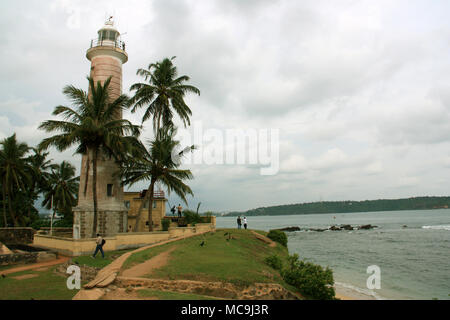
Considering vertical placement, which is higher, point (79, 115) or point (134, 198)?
point (79, 115)

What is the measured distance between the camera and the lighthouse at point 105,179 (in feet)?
84.8

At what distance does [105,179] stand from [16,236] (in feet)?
35.6

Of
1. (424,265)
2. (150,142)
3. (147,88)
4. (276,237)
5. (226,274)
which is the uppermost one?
(147,88)

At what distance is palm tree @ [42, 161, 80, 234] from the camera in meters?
44.1

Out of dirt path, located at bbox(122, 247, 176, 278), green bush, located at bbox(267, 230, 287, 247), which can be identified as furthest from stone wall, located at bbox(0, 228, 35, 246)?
green bush, located at bbox(267, 230, 287, 247)

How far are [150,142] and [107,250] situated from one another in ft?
33.1

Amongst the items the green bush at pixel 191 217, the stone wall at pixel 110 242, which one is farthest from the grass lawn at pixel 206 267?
the green bush at pixel 191 217

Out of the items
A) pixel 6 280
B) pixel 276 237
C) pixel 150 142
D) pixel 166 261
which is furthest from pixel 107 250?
pixel 276 237

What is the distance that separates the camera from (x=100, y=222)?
26266 millimetres

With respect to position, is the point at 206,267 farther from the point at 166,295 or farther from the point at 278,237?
the point at 278,237
